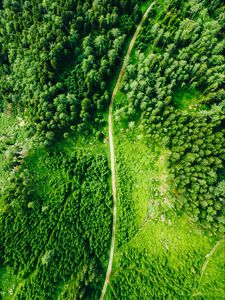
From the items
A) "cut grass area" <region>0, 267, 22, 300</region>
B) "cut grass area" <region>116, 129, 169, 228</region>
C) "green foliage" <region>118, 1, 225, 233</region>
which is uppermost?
"green foliage" <region>118, 1, 225, 233</region>

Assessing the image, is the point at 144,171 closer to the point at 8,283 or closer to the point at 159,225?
the point at 159,225

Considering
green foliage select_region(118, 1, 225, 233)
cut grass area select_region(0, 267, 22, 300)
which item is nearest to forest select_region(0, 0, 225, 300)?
cut grass area select_region(0, 267, 22, 300)

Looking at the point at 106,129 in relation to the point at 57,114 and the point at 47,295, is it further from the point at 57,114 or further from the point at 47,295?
the point at 47,295

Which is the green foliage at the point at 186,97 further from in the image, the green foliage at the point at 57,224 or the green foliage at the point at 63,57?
the green foliage at the point at 57,224

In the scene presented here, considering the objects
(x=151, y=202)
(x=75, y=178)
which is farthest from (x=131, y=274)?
(x=75, y=178)

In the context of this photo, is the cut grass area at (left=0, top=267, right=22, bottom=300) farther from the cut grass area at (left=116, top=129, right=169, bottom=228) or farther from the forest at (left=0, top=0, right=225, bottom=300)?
the cut grass area at (left=116, top=129, right=169, bottom=228)

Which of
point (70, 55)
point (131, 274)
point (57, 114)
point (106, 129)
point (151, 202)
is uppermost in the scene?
point (70, 55)

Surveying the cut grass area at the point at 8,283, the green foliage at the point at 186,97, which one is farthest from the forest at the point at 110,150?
the green foliage at the point at 186,97

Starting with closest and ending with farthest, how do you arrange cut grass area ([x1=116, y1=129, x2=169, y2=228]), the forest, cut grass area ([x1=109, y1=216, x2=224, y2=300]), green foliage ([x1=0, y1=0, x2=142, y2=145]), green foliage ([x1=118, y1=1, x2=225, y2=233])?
cut grass area ([x1=109, y1=216, x2=224, y2=300]) → green foliage ([x1=118, y1=1, x2=225, y2=233]) → the forest → cut grass area ([x1=116, y1=129, x2=169, y2=228]) → green foliage ([x1=0, y1=0, x2=142, y2=145])
